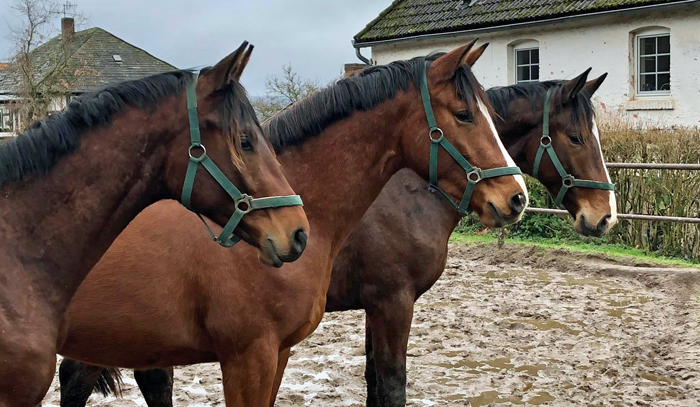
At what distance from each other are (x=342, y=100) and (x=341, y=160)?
27 cm

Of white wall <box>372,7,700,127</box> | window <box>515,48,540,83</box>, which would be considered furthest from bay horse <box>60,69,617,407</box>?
window <box>515,48,540,83</box>

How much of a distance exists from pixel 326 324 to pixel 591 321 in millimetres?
2494

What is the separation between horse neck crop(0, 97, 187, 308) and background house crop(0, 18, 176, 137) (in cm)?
1274

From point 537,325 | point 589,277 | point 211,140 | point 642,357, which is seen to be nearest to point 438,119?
point 211,140

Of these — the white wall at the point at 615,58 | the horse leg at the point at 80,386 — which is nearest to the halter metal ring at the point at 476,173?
the horse leg at the point at 80,386

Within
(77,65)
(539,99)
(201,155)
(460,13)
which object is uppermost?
(77,65)

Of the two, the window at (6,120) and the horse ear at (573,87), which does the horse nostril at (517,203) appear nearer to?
the horse ear at (573,87)

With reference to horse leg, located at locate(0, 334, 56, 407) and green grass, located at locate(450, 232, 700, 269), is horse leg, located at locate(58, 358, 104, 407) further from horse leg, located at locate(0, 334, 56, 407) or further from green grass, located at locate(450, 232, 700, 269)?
green grass, located at locate(450, 232, 700, 269)

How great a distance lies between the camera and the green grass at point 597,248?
8641mm

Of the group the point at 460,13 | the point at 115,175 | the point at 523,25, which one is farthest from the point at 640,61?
the point at 115,175

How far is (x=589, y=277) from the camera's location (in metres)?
8.62

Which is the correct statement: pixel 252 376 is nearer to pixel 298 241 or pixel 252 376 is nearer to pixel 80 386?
pixel 298 241

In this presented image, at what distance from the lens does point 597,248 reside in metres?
9.43

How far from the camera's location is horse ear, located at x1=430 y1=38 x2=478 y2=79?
303cm
